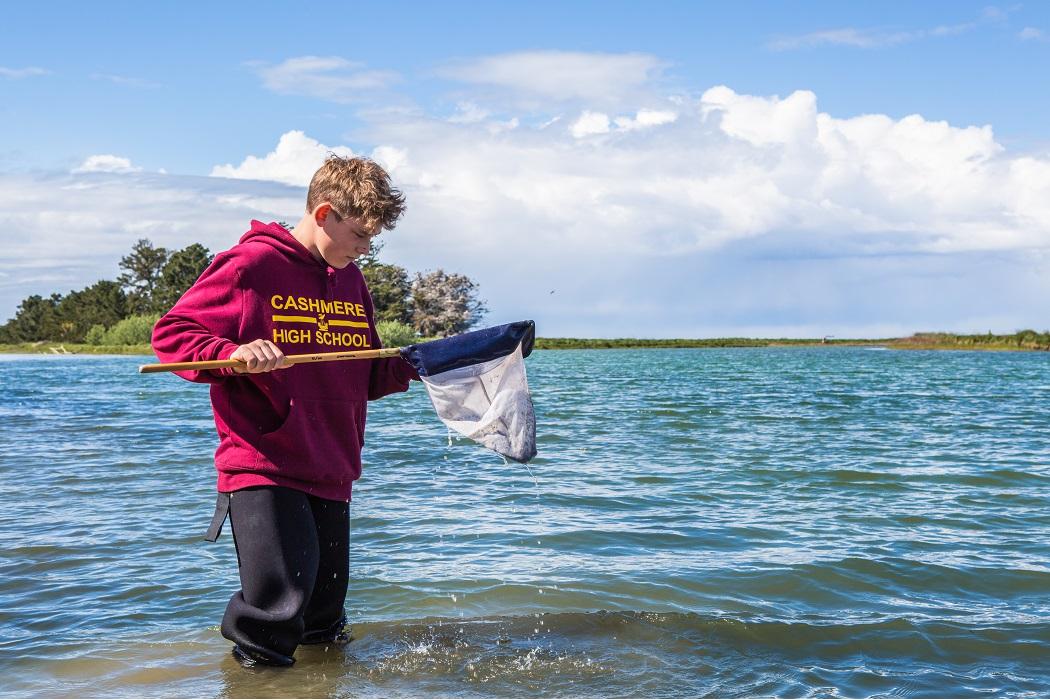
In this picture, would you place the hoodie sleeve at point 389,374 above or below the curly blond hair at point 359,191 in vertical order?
below

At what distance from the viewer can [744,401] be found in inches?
1037

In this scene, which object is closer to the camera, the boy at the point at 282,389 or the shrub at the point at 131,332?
the boy at the point at 282,389

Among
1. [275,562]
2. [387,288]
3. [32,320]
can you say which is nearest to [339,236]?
[275,562]

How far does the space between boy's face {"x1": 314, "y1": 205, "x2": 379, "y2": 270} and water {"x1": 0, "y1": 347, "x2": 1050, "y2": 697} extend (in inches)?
77.0

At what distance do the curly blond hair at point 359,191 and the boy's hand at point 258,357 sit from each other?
2.22ft

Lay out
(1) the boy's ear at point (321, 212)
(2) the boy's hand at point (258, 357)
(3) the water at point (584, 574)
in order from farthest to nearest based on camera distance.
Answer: (3) the water at point (584, 574)
(1) the boy's ear at point (321, 212)
(2) the boy's hand at point (258, 357)

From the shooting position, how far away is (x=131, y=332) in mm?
82000

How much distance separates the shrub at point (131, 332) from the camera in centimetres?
8046

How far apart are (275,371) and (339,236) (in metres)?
0.62

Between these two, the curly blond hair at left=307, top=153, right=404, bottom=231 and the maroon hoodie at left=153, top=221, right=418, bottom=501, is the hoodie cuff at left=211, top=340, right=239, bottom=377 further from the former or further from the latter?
the curly blond hair at left=307, top=153, right=404, bottom=231

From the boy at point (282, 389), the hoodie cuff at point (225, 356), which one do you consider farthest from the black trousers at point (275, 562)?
the hoodie cuff at point (225, 356)

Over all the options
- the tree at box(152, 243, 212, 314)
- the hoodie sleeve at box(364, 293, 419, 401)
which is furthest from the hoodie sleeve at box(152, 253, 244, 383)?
the tree at box(152, 243, 212, 314)

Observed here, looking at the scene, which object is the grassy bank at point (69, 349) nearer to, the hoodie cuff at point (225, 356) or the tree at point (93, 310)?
the tree at point (93, 310)

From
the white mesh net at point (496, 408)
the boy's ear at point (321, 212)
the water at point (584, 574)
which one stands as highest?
the boy's ear at point (321, 212)
